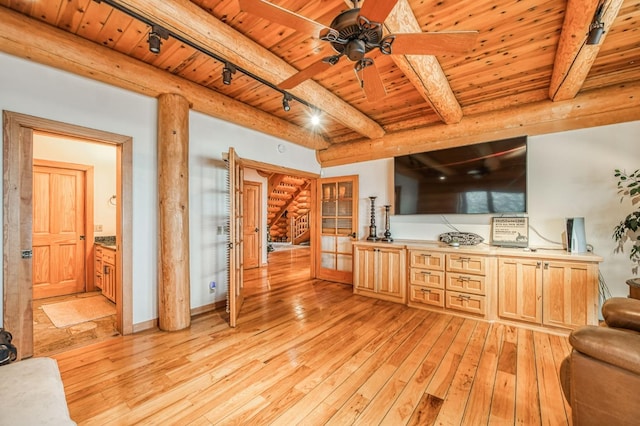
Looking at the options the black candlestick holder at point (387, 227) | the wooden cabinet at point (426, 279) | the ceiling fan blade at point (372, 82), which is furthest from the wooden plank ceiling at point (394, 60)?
the wooden cabinet at point (426, 279)

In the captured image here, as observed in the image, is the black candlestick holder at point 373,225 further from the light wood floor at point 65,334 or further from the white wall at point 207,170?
the light wood floor at point 65,334

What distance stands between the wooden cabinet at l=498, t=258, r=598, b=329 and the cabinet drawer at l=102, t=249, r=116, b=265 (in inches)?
205

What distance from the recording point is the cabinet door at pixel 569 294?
2.75m

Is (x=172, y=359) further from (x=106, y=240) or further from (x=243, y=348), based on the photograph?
(x=106, y=240)

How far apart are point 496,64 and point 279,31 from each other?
2.19 m

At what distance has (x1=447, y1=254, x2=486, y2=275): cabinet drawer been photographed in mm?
3254

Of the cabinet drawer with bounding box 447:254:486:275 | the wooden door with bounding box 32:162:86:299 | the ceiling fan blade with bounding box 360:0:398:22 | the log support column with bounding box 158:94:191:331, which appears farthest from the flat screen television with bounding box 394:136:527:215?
the wooden door with bounding box 32:162:86:299

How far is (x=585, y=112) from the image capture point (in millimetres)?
3061

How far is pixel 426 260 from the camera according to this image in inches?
143

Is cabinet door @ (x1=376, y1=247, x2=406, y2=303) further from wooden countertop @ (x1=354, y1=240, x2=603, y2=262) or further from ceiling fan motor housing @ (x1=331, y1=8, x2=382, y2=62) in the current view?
ceiling fan motor housing @ (x1=331, y1=8, x2=382, y2=62)

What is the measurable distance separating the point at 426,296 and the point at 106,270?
476 centimetres

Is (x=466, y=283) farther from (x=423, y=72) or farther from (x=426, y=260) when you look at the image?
(x=423, y=72)

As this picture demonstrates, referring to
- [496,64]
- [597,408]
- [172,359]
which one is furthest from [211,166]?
[597,408]

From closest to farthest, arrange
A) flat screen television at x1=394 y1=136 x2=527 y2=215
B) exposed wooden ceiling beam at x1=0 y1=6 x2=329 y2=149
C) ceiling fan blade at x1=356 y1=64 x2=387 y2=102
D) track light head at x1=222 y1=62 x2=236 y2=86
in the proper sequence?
ceiling fan blade at x1=356 y1=64 x2=387 y2=102 < exposed wooden ceiling beam at x1=0 y1=6 x2=329 y2=149 < track light head at x1=222 y1=62 x2=236 y2=86 < flat screen television at x1=394 y1=136 x2=527 y2=215
